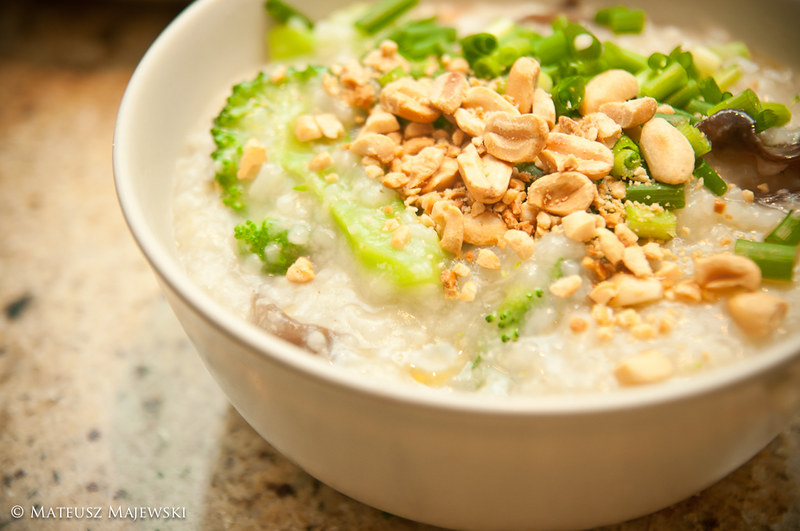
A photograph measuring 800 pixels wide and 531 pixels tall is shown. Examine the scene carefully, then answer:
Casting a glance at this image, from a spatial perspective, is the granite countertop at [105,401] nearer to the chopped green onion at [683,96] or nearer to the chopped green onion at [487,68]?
the chopped green onion at [683,96]

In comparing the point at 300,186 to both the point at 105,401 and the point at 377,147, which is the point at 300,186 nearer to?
the point at 377,147

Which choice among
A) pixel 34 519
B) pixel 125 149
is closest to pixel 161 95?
pixel 125 149

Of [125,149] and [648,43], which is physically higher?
[648,43]

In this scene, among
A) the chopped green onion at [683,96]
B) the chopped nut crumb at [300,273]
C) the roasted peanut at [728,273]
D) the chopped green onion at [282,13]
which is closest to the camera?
the roasted peanut at [728,273]

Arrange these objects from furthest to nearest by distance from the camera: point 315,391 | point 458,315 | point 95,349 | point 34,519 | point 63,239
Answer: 1. point 63,239
2. point 95,349
3. point 34,519
4. point 458,315
5. point 315,391

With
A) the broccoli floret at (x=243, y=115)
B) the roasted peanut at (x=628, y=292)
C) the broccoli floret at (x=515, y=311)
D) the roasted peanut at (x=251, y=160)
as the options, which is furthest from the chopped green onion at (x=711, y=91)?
the roasted peanut at (x=251, y=160)

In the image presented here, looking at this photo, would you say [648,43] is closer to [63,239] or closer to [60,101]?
[63,239]
